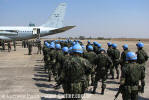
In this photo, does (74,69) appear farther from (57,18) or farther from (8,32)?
(57,18)

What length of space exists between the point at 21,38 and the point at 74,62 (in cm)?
3637

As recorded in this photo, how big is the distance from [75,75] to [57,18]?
3793 cm

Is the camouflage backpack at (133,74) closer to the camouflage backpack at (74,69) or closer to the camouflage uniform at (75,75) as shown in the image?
the camouflage uniform at (75,75)

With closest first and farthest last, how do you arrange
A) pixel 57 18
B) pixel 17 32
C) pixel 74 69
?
pixel 74 69 < pixel 17 32 < pixel 57 18

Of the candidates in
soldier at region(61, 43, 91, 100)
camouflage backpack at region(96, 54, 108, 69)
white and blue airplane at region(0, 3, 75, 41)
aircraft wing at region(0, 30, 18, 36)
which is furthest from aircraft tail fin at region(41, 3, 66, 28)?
soldier at region(61, 43, 91, 100)

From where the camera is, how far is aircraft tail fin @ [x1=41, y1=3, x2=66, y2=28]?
41.1 m

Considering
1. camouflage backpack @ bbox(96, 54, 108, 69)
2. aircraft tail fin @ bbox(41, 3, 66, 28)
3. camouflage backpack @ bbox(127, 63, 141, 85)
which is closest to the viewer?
camouflage backpack @ bbox(127, 63, 141, 85)

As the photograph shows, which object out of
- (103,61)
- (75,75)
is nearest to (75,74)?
(75,75)

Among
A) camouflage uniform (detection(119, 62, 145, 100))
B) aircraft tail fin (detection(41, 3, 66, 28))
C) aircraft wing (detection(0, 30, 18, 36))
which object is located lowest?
camouflage uniform (detection(119, 62, 145, 100))

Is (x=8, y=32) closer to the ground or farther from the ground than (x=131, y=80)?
farther from the ground

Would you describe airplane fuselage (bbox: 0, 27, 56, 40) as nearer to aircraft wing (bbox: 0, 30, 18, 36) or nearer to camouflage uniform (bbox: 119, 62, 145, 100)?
aircraft wing (bbox: 0, 30, 18, 36)

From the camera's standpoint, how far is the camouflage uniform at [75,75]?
4.31 metres

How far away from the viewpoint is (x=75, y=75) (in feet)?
14.2

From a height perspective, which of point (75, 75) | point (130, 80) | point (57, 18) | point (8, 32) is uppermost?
point (57, 18)
